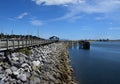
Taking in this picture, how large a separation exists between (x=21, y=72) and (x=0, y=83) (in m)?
2.73

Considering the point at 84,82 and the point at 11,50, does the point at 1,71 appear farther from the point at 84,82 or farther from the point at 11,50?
the point at 84,82

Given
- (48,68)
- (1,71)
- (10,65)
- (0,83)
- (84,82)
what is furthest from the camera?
(84,82)

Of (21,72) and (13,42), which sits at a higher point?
(13,42)

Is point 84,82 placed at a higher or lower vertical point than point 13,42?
lower

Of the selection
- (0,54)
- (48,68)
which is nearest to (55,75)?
(48,68)

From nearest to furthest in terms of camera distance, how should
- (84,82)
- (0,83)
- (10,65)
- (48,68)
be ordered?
(0,83) < (10,65) < (48,68) < (84,82)

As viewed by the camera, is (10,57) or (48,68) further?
(48,68)

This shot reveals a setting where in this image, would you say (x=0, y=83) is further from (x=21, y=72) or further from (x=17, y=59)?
(x=17, y=59)

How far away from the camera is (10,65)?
18.5m

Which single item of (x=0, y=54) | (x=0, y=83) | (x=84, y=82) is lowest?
(x=84, y=82)

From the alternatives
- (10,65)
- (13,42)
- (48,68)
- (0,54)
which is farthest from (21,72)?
(13,42)

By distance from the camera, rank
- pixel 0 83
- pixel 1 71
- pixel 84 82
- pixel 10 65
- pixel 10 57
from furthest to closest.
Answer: pixel 84 82
pixel 10 57
pixel 10 65
pixel 1 71
pixel 0 83

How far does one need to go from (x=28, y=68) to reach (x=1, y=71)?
2.71m

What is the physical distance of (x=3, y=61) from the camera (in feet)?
62.8
